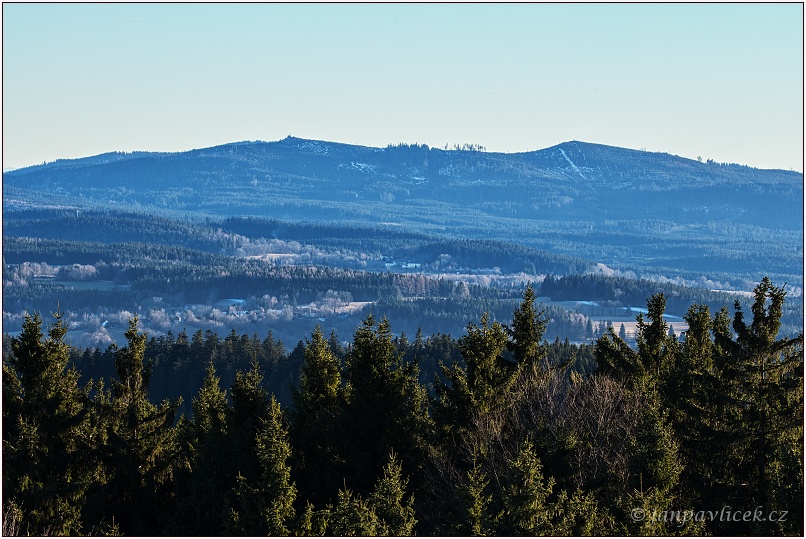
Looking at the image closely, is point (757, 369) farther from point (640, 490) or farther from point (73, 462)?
point (73, 462)

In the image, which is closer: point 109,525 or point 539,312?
point 109,525

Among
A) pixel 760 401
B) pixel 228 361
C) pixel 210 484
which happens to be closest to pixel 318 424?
pixel 210 484

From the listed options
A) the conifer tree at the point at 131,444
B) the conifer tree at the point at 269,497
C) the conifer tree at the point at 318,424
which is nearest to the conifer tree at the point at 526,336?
the conifer tree at the point at 318,424

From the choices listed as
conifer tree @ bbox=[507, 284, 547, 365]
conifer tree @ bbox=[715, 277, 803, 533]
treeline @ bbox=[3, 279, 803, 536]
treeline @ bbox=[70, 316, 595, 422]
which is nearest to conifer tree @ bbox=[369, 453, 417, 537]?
treeline @ bbox=[3, 279, 803, 536]

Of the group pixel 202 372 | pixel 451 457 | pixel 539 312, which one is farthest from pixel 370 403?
pixel 202 372

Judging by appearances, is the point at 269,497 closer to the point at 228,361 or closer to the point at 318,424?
the point at 318,424

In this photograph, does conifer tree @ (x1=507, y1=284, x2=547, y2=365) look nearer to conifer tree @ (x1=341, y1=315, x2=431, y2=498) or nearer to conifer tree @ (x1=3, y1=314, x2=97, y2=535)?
conifer tree @ (x1=341, y1=315, x2=431, y2=498)

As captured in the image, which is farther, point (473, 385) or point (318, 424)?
point (318, 424)

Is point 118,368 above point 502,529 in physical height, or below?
above
